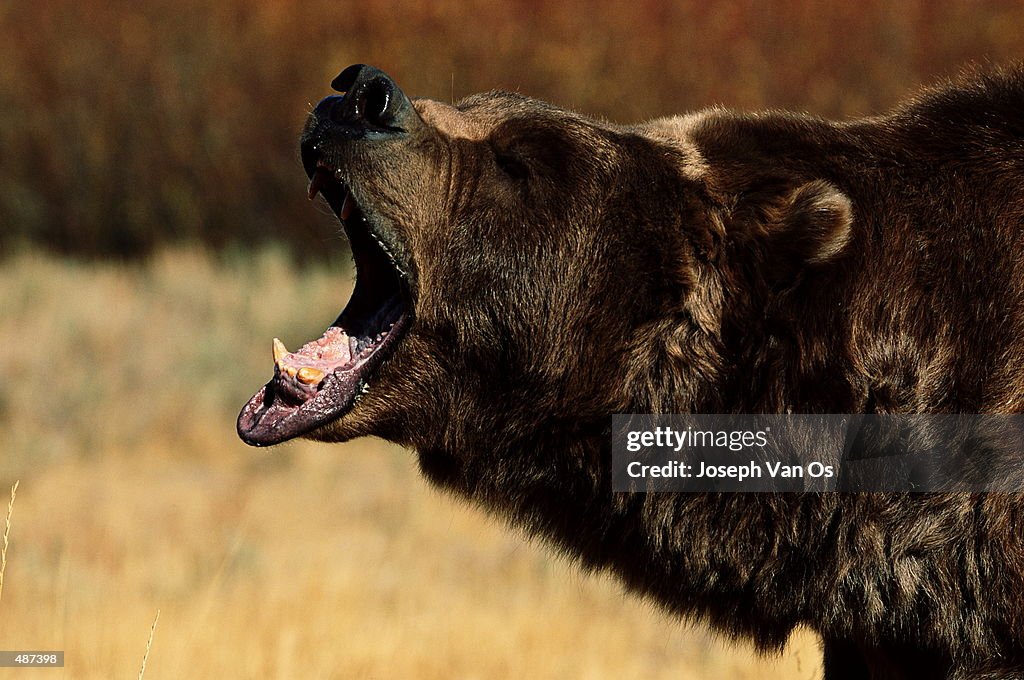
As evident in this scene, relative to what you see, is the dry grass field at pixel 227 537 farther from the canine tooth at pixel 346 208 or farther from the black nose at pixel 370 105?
the black nose at pixel 370 105

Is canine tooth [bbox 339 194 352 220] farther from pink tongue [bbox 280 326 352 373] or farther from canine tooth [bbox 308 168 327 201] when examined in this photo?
pink tongue [bbox 280 326 352 373]

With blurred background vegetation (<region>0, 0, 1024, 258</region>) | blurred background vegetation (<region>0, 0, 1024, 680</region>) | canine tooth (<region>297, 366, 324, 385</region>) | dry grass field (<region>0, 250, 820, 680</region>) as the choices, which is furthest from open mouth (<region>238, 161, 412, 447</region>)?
blurred background vegetation (<region>0, 0, 1024, 258</region>)

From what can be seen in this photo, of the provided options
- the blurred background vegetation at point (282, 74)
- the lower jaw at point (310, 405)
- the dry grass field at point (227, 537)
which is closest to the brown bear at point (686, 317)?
the lower jaw at point (310, 405)

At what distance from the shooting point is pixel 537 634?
6.48 metres

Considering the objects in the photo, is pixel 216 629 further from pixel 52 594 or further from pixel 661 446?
pixel 661 446

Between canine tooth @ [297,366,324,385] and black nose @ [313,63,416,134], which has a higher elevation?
black nose @ [313,63,416,134]

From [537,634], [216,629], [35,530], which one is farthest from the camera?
[35,530]

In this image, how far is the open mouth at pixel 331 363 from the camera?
11.7 ft

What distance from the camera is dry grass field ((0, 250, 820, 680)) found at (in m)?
5.82

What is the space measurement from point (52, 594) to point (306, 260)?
7.17 meters

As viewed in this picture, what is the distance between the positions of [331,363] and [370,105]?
0.70 metres

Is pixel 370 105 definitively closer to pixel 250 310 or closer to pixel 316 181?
pixel 316 181

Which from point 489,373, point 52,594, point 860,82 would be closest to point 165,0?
point 860,82

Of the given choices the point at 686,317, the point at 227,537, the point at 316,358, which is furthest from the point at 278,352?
the point at 227,537
